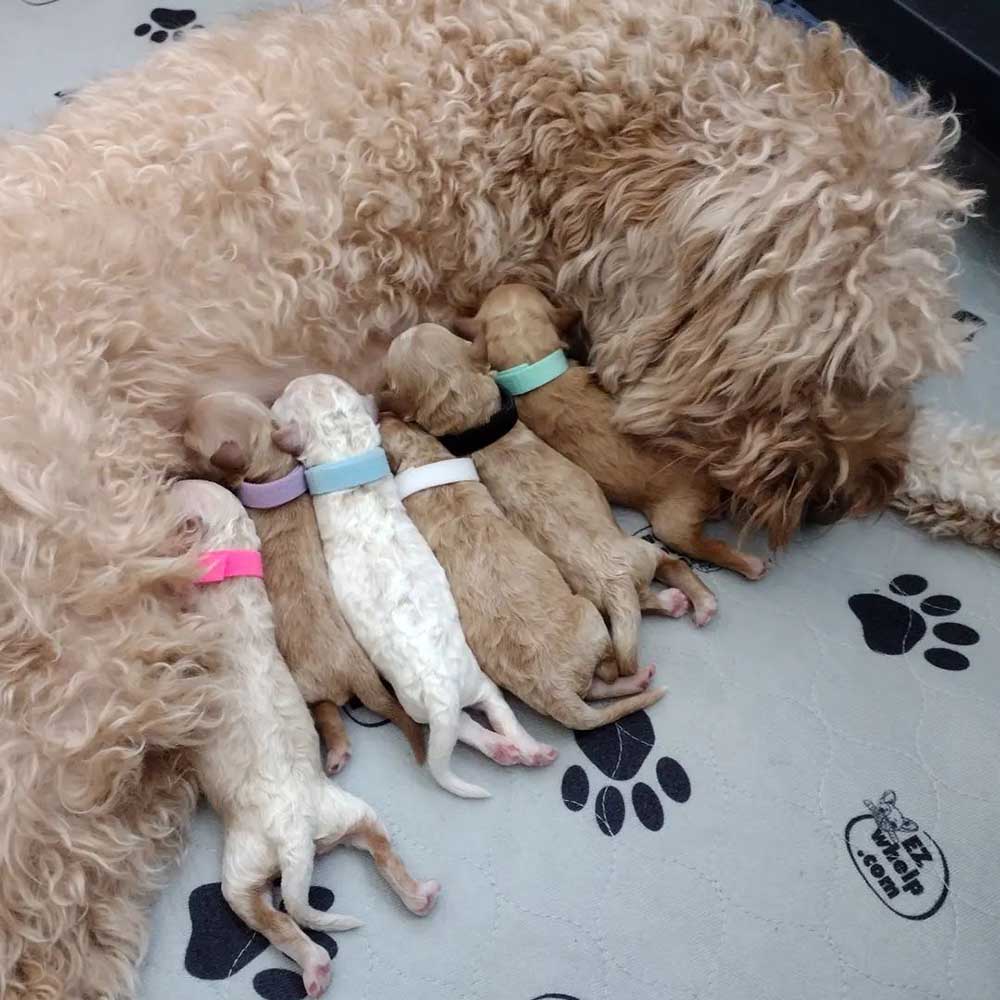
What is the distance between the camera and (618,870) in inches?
49.7

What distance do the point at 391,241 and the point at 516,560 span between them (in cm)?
53

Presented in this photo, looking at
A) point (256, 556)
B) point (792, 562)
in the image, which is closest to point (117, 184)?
point (256, 556)

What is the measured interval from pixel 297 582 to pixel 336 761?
0.25 metres

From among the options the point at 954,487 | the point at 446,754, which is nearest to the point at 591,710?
the point at 446,754

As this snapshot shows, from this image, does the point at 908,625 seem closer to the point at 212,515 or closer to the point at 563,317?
the point at 563,317

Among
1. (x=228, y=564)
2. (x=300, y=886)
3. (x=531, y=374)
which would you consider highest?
(x=531, y=374)

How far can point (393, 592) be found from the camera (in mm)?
1344

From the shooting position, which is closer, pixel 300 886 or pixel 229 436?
pixel 300 886

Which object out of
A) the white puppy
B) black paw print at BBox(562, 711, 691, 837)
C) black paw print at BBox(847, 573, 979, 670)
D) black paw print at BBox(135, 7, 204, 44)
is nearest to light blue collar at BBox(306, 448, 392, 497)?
the white puppy

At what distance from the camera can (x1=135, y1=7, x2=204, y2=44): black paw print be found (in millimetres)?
2213

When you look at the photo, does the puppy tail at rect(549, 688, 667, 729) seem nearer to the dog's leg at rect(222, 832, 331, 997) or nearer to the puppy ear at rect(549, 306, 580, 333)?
the dog's leg at rect(222, 832, 331, 997)

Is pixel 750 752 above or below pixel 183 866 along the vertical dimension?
above

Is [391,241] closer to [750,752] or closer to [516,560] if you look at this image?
[516,560]

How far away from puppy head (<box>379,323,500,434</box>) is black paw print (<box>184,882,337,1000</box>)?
68 centimetres
